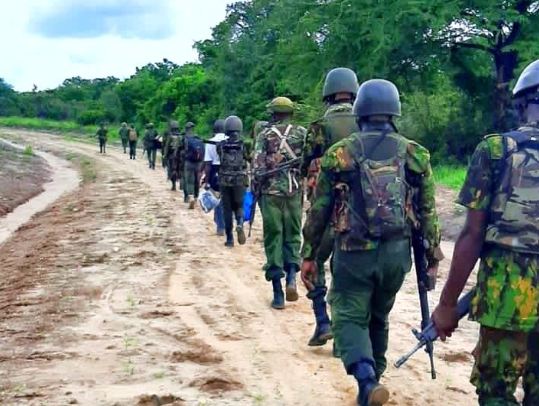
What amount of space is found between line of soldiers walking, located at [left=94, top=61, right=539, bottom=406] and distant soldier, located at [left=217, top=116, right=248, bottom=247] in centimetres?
536

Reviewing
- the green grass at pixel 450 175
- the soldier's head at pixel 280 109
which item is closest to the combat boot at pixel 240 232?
the soldier's head at pixel 280 109

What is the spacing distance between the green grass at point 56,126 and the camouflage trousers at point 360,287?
61.9m

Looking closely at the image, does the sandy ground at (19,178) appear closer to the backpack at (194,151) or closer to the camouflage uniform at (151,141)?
the camouflage uniform at (151,141)

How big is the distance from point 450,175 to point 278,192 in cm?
1467

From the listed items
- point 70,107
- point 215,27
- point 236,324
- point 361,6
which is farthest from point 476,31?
point 70,107

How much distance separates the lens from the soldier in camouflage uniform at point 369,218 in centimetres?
496

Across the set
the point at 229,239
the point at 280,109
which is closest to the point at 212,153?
the point at 229,239

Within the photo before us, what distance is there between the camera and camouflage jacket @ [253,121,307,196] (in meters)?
8.26

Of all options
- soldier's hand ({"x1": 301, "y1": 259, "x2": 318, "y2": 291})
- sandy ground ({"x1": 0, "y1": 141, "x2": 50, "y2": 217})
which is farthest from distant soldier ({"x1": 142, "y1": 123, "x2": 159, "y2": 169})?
soldier's hand ({"x1": 301, "y1": 259, "x2": 318, "y2": 291})

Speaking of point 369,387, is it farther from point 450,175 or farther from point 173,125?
point 450,175

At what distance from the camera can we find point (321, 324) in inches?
274

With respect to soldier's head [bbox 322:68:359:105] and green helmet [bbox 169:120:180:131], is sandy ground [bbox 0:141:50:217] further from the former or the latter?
soldier's head [bbox 322:68:359:105]

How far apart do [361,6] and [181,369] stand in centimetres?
1828

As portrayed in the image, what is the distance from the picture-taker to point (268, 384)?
6.12 meters
